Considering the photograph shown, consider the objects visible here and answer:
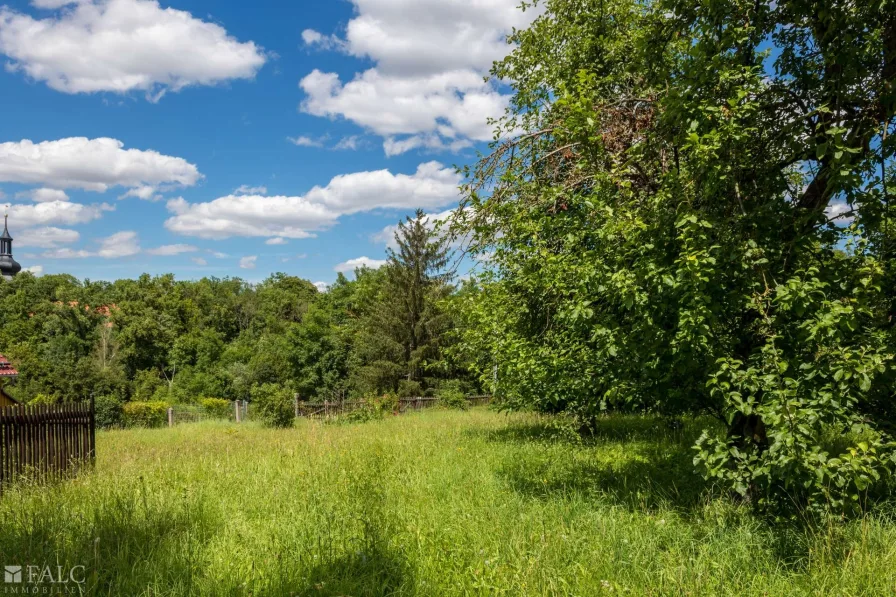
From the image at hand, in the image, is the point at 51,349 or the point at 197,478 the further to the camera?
the point at 51,349

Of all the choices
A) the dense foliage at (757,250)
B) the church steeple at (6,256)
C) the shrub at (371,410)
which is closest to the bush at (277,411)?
the shrub at (371,410)

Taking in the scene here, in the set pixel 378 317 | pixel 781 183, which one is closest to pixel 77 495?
pixel 781 183

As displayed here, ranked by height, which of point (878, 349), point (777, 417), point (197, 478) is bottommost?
point (197, 478)

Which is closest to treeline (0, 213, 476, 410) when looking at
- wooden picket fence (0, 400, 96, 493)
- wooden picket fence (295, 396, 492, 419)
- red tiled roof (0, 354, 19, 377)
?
wooden picket fence (295, 396, 492, 419)

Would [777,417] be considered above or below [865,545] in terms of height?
above

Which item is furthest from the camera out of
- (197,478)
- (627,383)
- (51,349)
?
(51,349)

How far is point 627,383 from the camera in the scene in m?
5.61

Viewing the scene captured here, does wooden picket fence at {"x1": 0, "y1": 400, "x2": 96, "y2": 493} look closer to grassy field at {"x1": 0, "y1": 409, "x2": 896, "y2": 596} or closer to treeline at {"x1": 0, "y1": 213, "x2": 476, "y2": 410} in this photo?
grassy field at {"x1": 0, "y1": 409, "x2": 896, "y2": 596}

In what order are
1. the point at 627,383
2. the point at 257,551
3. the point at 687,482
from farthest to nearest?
1. the point at 687,482
2. the point at 627,383
3. the point at 257,551

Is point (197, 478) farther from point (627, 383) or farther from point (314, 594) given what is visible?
point (627, 383)

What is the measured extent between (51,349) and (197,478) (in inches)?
2030

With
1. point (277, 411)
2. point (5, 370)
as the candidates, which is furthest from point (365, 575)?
point (5, 370)

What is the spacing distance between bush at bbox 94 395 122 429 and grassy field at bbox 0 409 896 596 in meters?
24.0

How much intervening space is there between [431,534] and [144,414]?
98.8 feet
